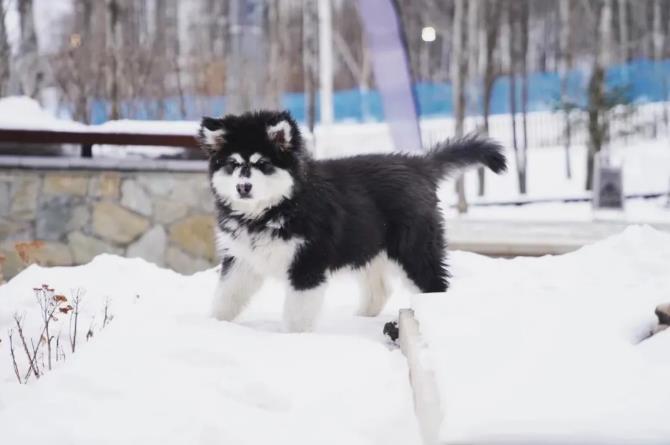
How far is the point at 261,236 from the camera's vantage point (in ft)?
7.50

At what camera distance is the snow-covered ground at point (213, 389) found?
4.85 feet

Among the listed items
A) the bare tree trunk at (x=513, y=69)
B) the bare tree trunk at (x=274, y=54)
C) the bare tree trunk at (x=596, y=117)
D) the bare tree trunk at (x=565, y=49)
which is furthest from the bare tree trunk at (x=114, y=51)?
→ the bare tree trunk at (x=565, y=49)

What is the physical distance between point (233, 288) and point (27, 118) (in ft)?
9.24

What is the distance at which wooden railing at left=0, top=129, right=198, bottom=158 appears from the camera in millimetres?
4234

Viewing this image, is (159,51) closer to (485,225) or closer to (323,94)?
(323,94)

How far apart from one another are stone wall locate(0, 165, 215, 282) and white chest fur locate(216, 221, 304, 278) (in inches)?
76.9

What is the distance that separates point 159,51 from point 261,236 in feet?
14.5

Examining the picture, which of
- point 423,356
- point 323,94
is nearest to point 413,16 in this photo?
point 323,94

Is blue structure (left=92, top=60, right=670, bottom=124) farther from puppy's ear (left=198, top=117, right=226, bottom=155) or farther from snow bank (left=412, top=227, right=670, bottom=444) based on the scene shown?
snow bank (left=412, top=227, right=670, bottom=444)

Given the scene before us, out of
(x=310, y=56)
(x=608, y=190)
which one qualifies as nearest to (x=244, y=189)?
(x=608, y=190)

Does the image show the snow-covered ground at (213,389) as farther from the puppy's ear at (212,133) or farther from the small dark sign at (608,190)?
the small dark sign at (608,190)

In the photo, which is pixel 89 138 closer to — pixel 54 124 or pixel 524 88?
pixel 54 124

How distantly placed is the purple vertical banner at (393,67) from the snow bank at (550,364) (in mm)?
4080

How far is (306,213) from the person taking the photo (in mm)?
2312
